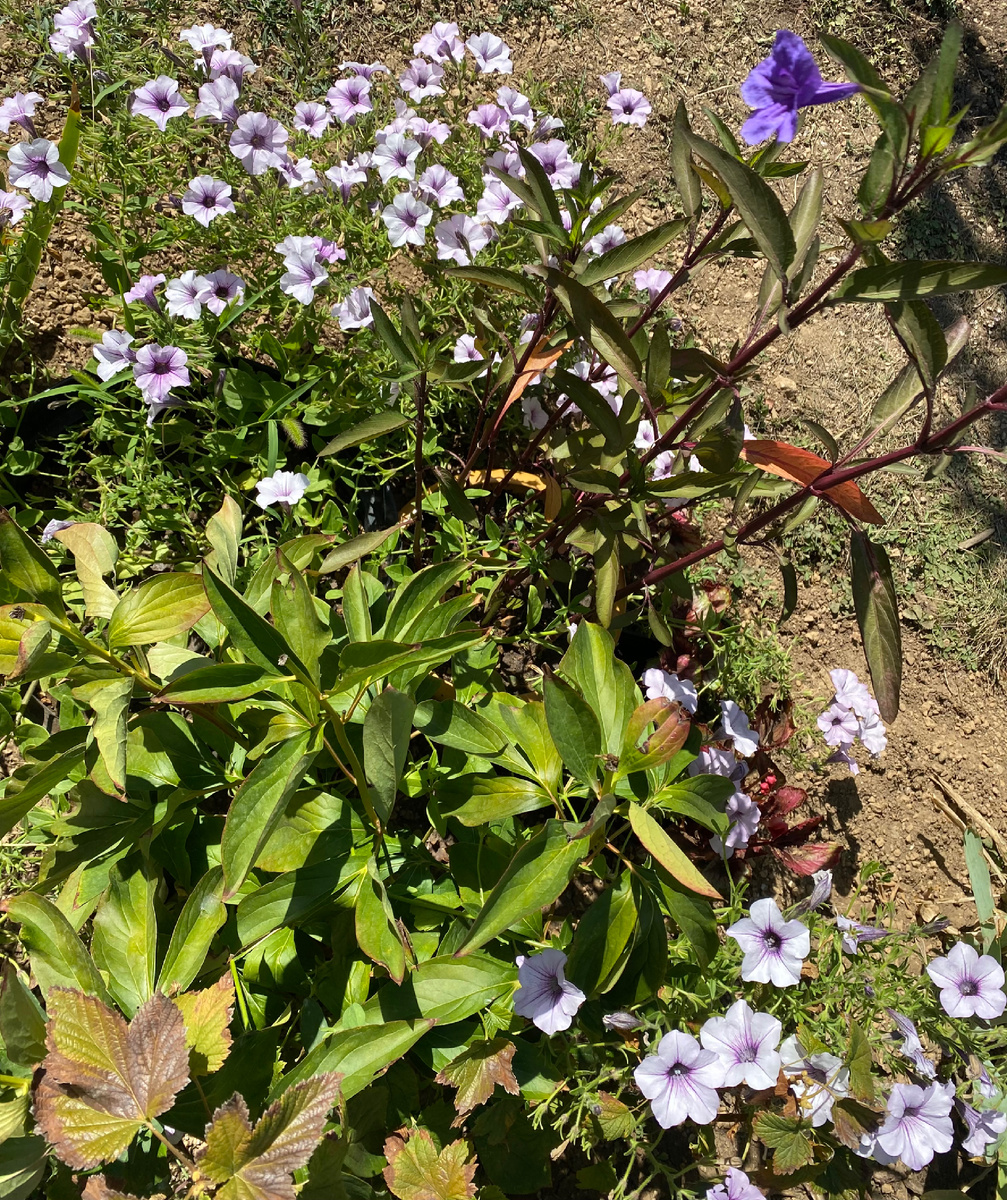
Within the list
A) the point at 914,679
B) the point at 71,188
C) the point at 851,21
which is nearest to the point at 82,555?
the point at 71,188

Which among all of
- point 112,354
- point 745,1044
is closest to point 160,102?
point 112,354

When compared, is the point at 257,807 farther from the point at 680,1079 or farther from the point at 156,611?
the point at 680,1079

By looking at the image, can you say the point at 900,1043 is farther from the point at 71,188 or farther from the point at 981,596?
the point at 71,188

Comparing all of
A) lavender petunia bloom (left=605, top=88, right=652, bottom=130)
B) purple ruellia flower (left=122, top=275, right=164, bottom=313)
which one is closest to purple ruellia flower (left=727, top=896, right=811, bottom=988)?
purple ruellia flower (left=122, top=275, right=164, bottom=313)

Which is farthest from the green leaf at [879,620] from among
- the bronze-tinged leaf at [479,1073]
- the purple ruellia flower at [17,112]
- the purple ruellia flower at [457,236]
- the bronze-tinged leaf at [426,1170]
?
the purple ruellia flower at [17,112]

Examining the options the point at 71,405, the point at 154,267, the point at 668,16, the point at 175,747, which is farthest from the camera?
the point at 668,16

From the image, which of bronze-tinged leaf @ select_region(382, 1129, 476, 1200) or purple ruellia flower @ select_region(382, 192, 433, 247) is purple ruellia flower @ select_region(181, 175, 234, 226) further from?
bronze-tinged leaf @ select_region(382, 1129, 476, 1200)
